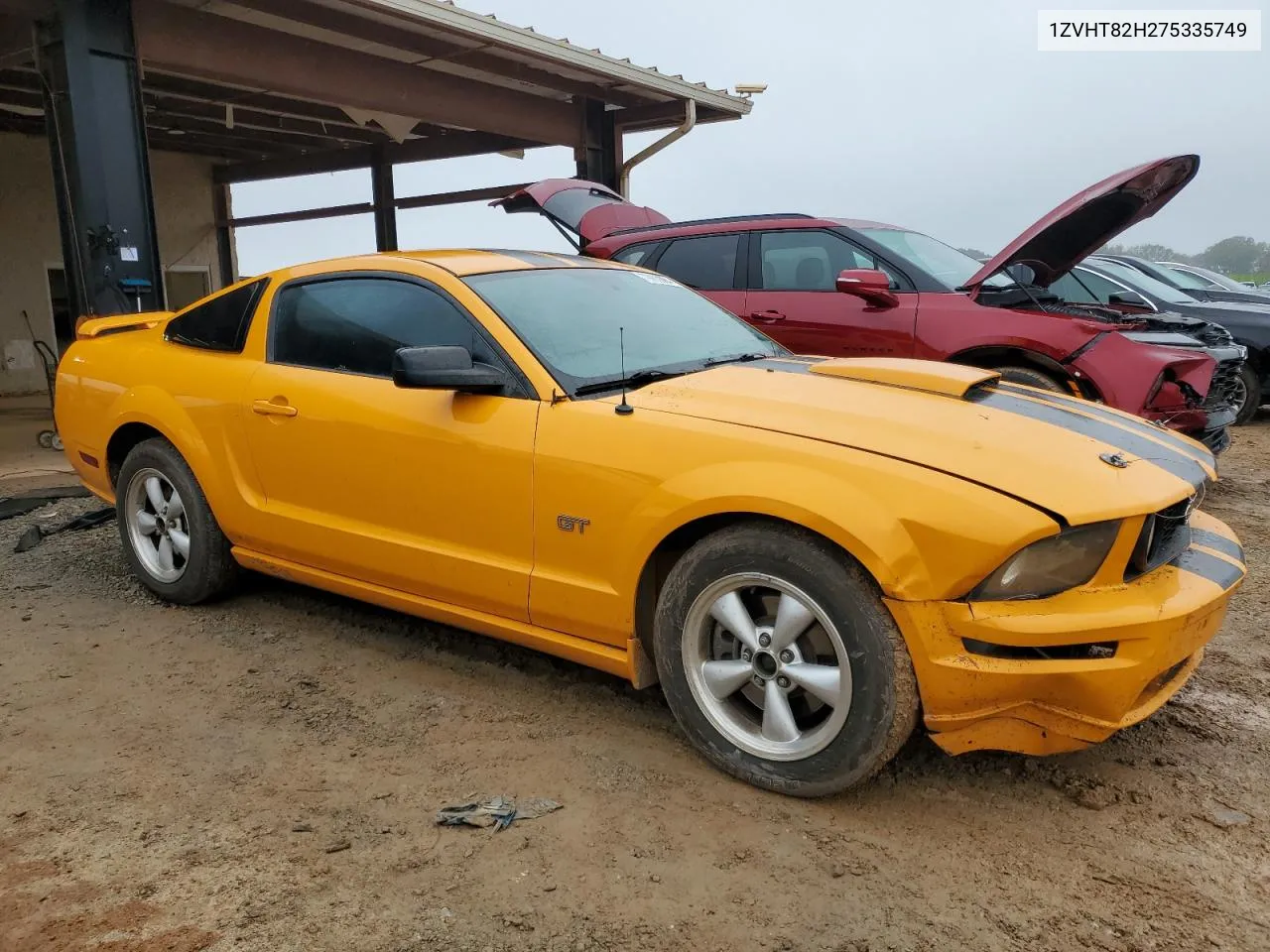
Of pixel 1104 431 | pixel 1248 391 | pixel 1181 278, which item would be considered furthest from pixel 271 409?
pixel 1181 278

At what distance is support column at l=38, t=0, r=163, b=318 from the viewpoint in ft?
21.8

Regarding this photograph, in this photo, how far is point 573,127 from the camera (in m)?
11.2

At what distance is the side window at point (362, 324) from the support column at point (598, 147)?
788 centimetres

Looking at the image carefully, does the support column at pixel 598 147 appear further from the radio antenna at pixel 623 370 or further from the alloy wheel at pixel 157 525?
the radio antenna at pixel 623 370

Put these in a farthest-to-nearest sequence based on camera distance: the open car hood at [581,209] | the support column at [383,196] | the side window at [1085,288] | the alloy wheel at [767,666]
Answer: the support column at [383,196] → the side window at [1085,288] → the open car hood at [581,209] → the alloy wheel at [767,666]

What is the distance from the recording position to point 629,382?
3.13 m

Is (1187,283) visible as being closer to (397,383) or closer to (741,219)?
(741,219)

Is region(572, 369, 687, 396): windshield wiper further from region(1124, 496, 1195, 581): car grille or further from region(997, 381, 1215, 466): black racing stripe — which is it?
region(1124, 496, 1195, 581): car grille

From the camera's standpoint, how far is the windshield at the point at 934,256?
6082 mm

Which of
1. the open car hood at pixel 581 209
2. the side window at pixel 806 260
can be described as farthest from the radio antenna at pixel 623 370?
the open car hood at pixel 581 209

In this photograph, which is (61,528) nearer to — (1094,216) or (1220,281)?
(1094,216)

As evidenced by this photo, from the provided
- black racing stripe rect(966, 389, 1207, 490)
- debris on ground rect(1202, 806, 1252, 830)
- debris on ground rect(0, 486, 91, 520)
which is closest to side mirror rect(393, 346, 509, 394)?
black racing stripe rect(966, 389, 1207, 490)

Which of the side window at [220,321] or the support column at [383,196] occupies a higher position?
the support column at [383,196]

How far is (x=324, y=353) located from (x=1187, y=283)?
32.4 ft
